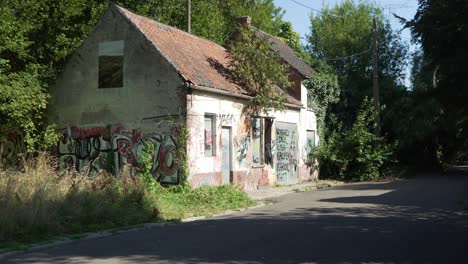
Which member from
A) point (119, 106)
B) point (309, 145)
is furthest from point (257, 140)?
point (119, 106)

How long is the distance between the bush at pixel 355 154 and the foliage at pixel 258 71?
669cm

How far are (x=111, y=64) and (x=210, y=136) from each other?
4.34 m

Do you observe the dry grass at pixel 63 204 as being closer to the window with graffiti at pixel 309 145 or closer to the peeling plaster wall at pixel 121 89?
the peeling plaster wall at pixel 121 89

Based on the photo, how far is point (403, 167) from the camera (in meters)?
31.5

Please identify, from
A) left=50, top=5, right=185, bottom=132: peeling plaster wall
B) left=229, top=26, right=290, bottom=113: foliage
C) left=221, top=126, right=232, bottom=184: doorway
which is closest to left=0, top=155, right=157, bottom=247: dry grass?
left=50, top=5, right=185, bottom=132: peeling plaster wall

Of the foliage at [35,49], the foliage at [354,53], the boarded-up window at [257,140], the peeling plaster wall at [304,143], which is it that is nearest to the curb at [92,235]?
the boarded-up window at [257,140]

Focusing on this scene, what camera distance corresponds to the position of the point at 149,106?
59.7ft

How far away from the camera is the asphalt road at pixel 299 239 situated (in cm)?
833

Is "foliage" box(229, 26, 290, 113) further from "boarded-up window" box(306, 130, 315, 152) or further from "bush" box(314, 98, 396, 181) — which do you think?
"bush" box(314, 98, 396, 181)

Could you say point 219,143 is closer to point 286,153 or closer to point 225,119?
point 225,119

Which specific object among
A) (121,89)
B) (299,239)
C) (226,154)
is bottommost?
(299,239)

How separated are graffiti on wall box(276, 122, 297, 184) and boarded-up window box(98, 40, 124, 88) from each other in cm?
800

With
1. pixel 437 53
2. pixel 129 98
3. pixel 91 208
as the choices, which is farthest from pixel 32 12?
pixel 437 53

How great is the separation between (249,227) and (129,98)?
870cm
